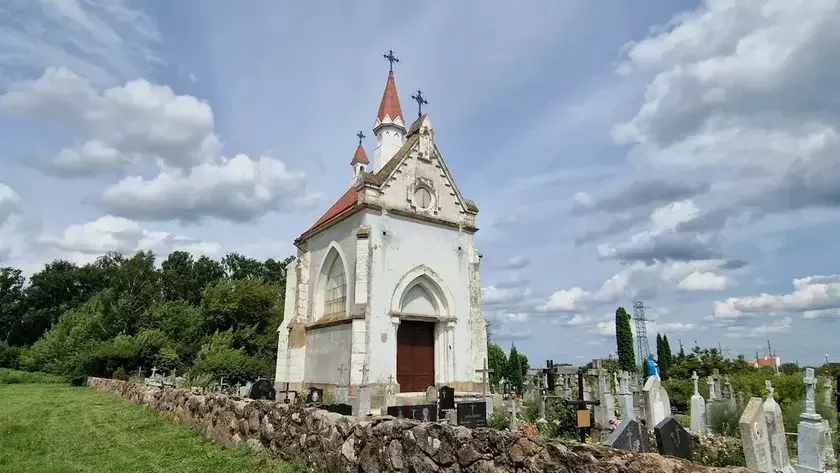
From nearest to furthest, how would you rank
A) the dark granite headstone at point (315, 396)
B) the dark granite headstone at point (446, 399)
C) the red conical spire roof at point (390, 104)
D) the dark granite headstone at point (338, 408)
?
the dark granite headstone at point (338, 408), the dark granite headstone at point (446, 399), the dark granite headstone at point (315, 396), the red conical spire roof at point (390, 104)

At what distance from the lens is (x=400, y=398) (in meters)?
17.1

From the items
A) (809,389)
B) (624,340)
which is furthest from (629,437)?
(624,340)

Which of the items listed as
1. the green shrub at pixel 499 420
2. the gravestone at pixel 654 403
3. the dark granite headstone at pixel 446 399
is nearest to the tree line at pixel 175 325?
the dark granite headstone at pixel 446 399

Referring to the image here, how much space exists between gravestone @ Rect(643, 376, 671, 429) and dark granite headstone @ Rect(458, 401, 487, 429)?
3.83 m

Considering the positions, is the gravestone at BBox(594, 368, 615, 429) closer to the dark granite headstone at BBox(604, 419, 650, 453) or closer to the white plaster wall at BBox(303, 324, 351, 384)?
the dark granite headstone at BBox(604, 419, 650, 453)

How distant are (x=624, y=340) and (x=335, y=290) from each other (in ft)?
95.5

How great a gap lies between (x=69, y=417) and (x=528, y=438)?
1452 cm

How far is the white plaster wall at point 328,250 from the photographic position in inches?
724

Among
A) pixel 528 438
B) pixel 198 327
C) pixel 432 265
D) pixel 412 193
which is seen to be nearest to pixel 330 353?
pixel 432 265

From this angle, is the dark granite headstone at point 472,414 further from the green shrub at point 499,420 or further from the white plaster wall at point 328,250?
the white plaster wall at point 328,250

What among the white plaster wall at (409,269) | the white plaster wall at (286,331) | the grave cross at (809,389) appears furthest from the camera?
the white plaster wall at (286,331)

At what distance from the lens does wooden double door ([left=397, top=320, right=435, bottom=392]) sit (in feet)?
60.6

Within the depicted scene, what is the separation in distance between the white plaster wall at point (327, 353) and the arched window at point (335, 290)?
0.95 metres

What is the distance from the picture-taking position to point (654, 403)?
11672 mm
